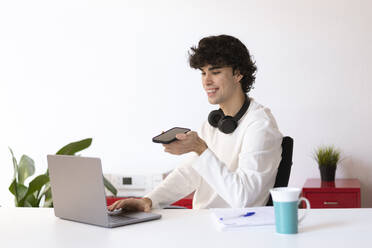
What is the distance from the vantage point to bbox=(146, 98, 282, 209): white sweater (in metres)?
2.06

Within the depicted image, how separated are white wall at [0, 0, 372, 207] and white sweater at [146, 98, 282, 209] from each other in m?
1.28

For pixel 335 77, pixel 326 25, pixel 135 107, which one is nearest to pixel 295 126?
pixel 335 77

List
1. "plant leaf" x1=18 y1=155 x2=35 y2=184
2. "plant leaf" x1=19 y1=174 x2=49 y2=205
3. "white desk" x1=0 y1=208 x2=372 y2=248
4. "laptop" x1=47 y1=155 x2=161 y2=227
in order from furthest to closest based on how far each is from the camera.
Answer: "plant leaf" x1=18 y1=155 x2=35 y2=184
"plant leaf" x1=19 y1=174 x2=49 y2=205
"laptop" x1=47 y1=155 x2=161 y2=227
"white desk" x1=0 y1=208 x2=372 y2=248

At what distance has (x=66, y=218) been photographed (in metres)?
1.98

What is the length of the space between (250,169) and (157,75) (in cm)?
188

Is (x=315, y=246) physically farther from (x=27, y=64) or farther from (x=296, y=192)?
(x=27, y=64)

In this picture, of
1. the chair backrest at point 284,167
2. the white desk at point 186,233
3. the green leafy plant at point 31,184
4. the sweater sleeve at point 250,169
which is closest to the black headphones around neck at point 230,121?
the sweater sleeve at point 250,169

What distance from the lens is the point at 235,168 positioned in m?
2.37

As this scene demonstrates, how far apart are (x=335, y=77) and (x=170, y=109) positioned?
1.18 meters

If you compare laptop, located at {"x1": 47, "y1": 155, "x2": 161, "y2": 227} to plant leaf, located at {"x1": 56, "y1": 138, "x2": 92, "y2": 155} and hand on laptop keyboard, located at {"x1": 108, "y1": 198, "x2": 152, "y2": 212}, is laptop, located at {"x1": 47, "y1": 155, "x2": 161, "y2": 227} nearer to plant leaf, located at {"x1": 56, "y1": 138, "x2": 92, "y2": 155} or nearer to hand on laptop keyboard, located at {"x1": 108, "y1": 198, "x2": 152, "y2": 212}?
hand on laptop keyboard, located at {"x1": 108, "y1": 198, "x2": 152, "y2": 212}

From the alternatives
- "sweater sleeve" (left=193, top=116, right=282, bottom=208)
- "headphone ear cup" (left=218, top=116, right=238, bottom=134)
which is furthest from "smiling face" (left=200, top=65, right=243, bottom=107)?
"sweater sleeve" (left=193, top=116, right=282, bottom=208)

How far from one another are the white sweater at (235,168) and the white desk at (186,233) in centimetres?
16

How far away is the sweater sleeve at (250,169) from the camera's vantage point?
2059 mm

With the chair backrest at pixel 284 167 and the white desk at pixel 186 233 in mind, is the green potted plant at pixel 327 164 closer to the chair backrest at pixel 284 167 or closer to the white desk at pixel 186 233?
the chair backrest at pixel 284 167
